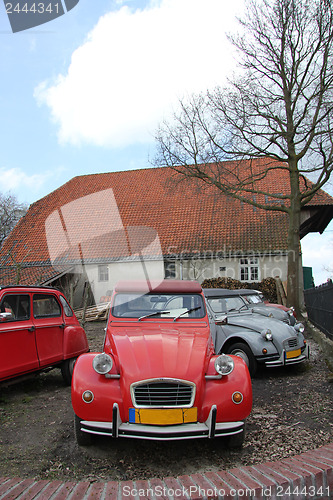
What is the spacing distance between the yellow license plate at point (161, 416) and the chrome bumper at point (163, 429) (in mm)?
37

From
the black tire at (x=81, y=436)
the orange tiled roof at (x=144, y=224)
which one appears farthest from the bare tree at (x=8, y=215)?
the black tire at (x=81, y=436)

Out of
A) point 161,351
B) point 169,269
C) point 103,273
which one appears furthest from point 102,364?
point 103,273

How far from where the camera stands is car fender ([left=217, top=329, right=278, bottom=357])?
7074 millimetres

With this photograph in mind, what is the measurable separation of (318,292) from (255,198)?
14945 mm

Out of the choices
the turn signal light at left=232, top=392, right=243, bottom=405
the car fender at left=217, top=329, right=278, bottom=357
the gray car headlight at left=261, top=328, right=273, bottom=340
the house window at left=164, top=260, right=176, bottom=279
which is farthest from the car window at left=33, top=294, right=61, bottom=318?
the house window at left=164, top=260, right=176, bottom=279

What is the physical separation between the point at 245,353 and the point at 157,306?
2642 mm

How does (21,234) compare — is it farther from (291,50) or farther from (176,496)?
Answer: (176,496)

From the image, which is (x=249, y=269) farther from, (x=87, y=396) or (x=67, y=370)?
(x=87, y=396)

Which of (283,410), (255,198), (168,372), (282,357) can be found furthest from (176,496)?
(255,198)

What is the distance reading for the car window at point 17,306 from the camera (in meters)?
6.05

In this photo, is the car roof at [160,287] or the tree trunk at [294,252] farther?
the tree trunk at [294,252]

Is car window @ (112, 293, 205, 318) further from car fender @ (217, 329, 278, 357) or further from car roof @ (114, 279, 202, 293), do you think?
car fender @ (217, 329, 278, 357)

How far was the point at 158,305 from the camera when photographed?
539 cm

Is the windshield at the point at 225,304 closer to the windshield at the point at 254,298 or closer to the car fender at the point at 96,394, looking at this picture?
the windshield at the point at 254,298
